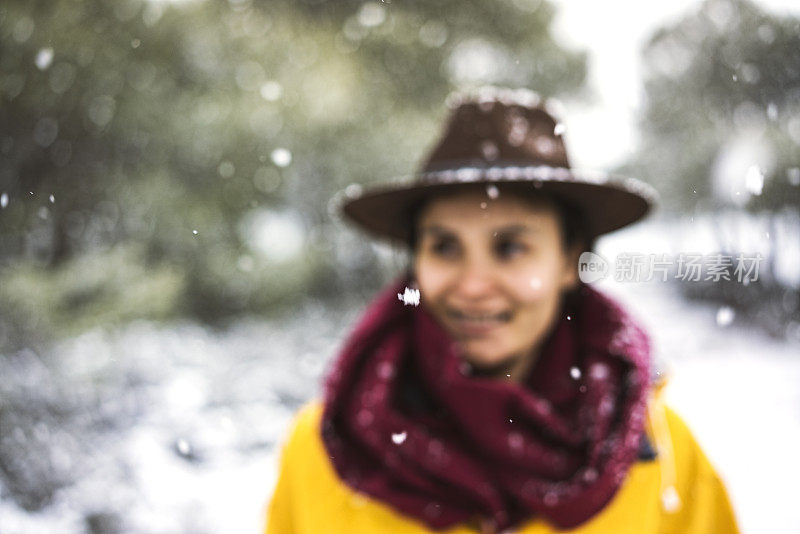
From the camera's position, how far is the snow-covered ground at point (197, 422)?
9.79ft

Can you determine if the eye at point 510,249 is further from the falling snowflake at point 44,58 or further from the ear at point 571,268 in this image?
the falling snowflake at point 44,58

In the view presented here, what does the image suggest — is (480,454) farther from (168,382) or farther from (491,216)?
(168,382)

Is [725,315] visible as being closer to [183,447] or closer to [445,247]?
[183,447]

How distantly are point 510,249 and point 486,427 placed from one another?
0.40 meters

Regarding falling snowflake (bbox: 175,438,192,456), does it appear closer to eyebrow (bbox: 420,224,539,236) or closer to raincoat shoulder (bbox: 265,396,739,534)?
raincoat shoulder (bbox: 265,396,739,534)

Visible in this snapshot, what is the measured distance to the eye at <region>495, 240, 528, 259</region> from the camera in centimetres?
122

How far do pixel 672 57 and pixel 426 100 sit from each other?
2900mm

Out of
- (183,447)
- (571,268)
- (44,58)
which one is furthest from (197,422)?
(571,268)

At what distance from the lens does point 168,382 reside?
4344 millimetres

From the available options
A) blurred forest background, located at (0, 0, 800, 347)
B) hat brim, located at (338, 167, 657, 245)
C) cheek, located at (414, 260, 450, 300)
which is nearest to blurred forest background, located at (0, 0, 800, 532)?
blurred forest background, located at (0, 0, 800, 347)

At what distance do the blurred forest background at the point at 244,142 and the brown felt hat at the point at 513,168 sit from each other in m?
1.23

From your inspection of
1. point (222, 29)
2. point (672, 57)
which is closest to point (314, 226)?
point (222, 29)

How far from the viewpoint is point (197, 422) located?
13.1ft

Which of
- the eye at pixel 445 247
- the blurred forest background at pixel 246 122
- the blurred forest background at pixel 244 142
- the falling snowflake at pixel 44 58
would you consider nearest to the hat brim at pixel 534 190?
the eye at pixel 445 247
